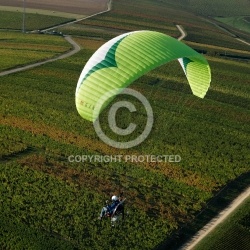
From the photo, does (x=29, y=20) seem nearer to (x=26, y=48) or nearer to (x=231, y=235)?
(x=26, y=48)

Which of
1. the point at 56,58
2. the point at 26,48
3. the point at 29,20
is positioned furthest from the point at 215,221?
the point at 29,20

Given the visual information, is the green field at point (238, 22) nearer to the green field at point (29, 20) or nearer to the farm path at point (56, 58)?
the green field at point (29, 20)

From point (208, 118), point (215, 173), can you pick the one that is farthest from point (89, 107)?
point (208, 118)

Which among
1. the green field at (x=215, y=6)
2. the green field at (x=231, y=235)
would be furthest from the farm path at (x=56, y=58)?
the green field at (x=215, y=6)

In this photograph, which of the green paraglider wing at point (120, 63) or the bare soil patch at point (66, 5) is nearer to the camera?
the green paraglider wing at point (120, 63)

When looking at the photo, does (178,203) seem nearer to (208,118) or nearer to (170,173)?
(170,173)

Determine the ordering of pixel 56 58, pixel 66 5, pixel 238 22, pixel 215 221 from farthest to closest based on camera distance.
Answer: pixel 238 22 → pixel 66 5 → pixel 56 58 → pixel 215 221
